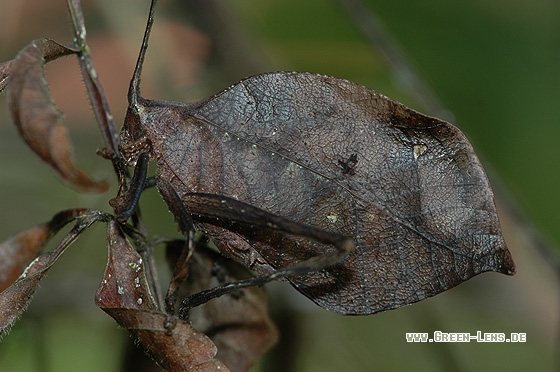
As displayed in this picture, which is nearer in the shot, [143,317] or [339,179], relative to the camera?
[143,317]

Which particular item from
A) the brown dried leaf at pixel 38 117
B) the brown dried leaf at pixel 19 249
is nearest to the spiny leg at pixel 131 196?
the brown dried leaf at pixel 38 117

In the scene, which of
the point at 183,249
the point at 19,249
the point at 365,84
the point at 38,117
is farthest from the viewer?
the point at 365,84

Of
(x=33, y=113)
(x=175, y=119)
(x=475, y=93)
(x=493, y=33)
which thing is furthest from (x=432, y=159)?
(x=493, y=33)

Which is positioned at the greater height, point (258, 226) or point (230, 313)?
point (258, 226)

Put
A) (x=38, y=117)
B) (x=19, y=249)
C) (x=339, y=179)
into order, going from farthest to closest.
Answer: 1. (x=19, y=249)
2. (x=339, y=179)
3. (x=38, y=117)

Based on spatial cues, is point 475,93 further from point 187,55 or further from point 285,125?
point 285,125

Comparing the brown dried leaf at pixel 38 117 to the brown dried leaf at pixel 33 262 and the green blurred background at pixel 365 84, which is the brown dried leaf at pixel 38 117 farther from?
the green blurred background at pixel 365 84

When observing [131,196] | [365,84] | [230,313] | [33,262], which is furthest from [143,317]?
[365,84]

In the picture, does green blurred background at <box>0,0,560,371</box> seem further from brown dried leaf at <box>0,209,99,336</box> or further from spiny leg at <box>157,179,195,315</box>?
spiny leg at <box>157,179,195,315</box>

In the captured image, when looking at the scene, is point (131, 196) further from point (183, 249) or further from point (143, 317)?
point (143, 317)
